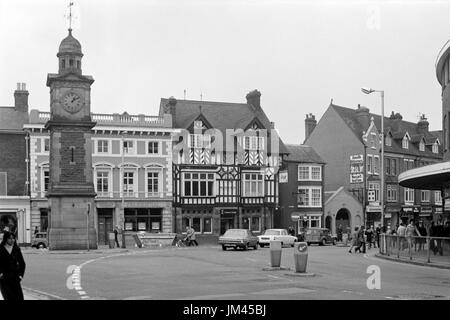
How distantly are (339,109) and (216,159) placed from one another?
58.7 ft

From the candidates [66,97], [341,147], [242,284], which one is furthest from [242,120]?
[242,284]

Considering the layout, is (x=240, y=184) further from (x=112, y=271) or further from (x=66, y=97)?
(x=112, y=271)

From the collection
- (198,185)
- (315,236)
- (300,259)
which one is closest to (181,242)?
(315,236)

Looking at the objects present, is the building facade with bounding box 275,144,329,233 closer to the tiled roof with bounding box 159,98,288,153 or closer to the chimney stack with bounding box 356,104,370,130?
the tiled roof with bounding box 159,98,288,153

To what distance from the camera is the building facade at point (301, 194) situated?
7219 cm

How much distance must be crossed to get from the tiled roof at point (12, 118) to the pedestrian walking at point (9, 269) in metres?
52.6

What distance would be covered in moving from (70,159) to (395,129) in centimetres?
4914

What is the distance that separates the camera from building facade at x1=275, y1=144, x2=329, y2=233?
72188mm

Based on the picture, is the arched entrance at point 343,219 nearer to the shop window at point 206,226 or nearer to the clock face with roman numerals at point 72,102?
the shop window at point 206,226

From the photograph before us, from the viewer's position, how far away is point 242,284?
1970 cm

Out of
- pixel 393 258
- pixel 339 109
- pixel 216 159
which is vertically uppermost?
pixel 339 109

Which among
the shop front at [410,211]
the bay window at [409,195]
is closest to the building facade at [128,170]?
the shop front at [410,211]

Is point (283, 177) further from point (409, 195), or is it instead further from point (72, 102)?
point (72, 102)

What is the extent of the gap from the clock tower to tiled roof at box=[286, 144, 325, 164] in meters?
30.4
